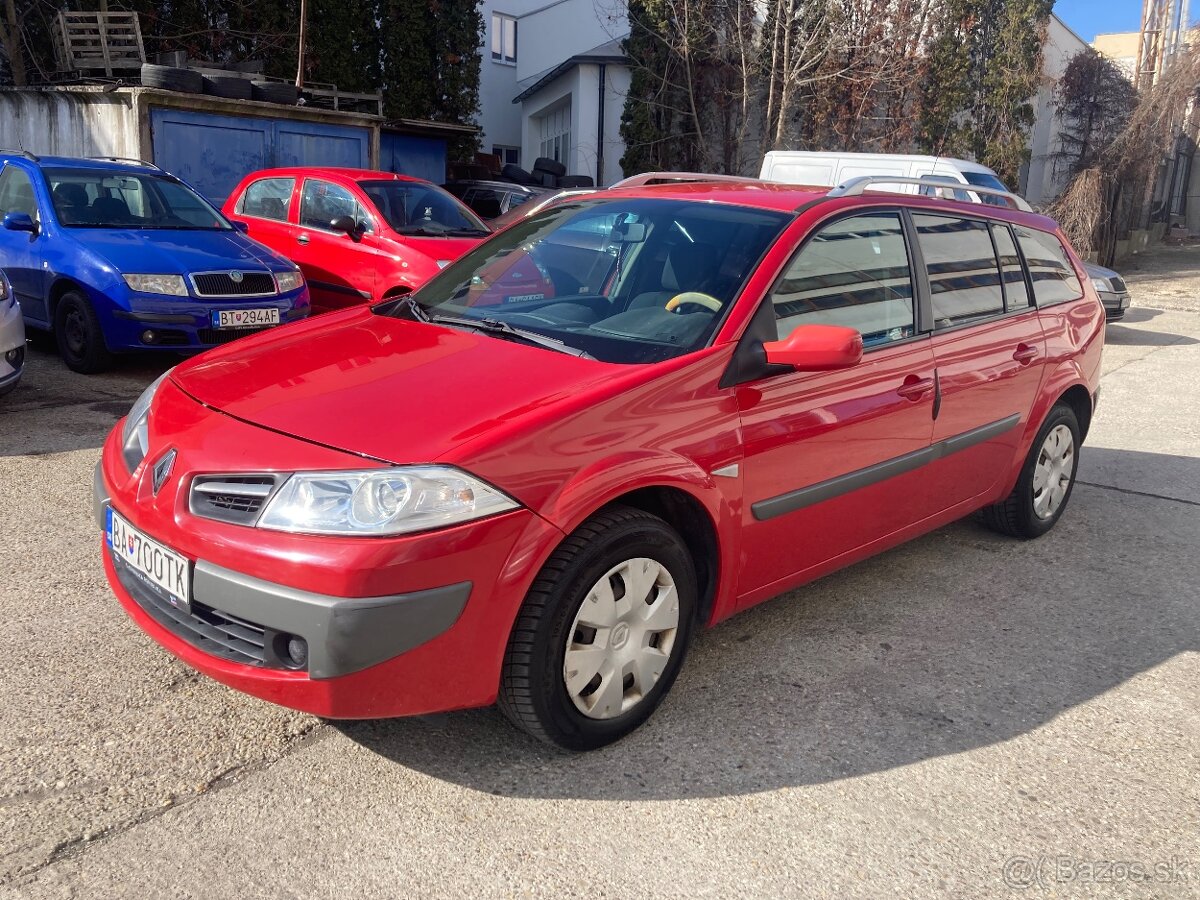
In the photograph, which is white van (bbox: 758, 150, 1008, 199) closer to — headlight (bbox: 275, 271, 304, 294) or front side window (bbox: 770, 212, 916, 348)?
headlight (bbox: 275, 271, 304, 294)

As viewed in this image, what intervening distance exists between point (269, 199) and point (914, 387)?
7.87 metres

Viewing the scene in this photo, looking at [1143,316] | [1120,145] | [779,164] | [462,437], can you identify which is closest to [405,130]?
[779,164]

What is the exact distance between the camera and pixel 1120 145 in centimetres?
2000

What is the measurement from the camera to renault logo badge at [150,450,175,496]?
111 inches

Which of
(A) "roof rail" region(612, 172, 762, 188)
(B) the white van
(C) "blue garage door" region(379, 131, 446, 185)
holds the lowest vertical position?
(A) "roof rail" region(612, 172, 762, 188)

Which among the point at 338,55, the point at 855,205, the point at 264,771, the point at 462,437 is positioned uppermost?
the point at 338,55

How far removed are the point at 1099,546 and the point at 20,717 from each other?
458 cm

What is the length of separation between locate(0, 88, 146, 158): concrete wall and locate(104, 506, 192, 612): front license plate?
1098 centimetres

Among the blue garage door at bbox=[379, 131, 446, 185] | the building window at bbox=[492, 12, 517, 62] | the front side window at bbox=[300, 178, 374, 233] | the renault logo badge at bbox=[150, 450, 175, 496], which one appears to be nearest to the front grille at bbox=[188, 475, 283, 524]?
the renault logo badge at bbox=[150, 450, 175, 496]

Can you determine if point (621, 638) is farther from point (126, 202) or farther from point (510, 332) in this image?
point (126, 202)

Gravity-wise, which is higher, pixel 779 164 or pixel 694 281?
pixel 779 164

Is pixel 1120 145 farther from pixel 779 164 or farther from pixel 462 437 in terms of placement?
pixel 462 437

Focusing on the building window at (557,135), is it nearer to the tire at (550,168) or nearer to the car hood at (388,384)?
the tire at (550,168)

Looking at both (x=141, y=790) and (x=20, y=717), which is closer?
(x=141, y=790)
